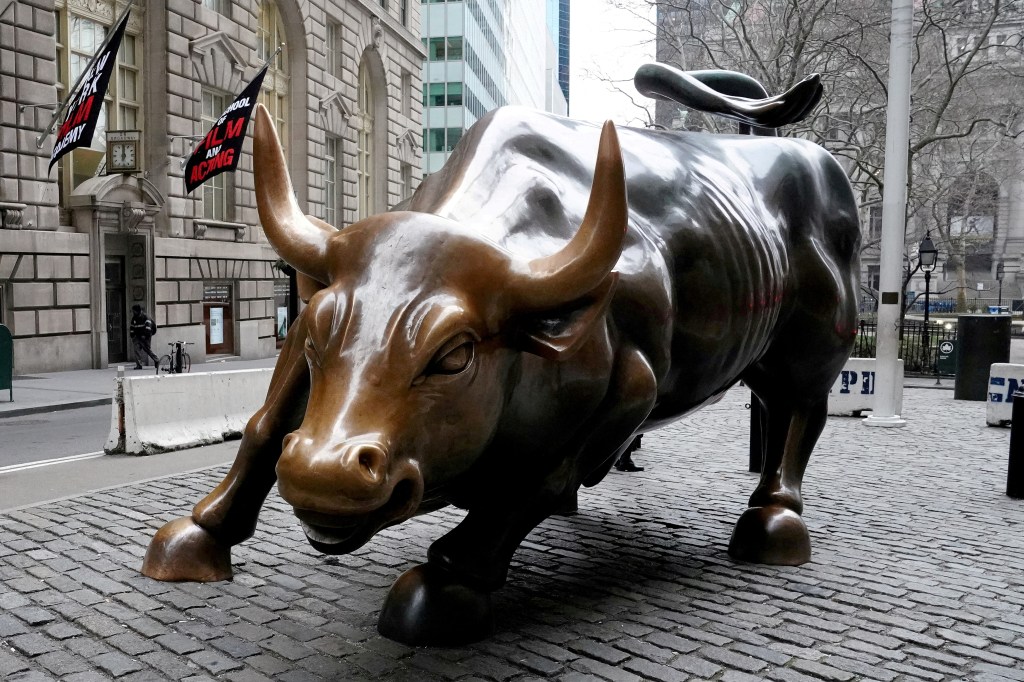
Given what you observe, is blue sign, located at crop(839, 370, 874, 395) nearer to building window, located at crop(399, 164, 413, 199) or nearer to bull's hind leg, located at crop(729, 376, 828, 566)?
bull's hind leg, located at crop(729, 376, 828, 566)

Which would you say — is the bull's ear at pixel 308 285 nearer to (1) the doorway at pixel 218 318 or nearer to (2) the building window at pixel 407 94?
(1) the doorway at pixel 218 318

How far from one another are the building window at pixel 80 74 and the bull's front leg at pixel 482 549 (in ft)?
58.2

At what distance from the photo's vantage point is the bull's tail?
5.72 m

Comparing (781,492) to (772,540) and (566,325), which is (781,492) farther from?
(566,325)

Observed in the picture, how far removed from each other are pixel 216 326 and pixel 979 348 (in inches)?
713

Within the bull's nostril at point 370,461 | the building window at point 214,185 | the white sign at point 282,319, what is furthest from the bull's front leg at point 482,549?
the white sign at point 282,319

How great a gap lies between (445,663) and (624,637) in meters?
0.80

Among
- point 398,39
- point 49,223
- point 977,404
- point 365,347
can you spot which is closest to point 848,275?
point 365,347

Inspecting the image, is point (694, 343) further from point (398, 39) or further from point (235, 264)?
point (398, 39)

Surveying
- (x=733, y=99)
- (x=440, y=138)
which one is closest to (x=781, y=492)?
(x=733, y=99)

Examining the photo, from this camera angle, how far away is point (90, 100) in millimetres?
14906

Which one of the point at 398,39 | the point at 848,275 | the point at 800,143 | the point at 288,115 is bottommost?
the point at 848,275

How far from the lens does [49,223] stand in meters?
18.1

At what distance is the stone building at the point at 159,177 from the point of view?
17500mm
